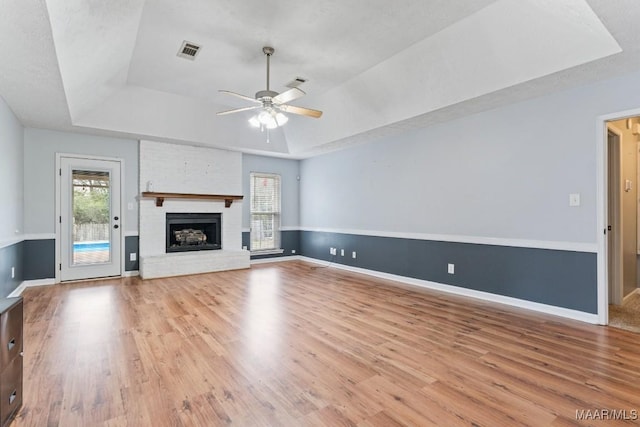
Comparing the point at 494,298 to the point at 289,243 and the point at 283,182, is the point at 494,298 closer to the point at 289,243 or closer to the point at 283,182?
the point at 289,243

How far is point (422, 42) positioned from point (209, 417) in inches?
157

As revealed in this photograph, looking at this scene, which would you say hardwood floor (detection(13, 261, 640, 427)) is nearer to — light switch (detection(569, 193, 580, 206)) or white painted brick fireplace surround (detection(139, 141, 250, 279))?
light switch (detection(569, 193, 580, 206))

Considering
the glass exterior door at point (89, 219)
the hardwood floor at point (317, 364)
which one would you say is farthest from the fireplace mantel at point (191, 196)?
the hardwood floor at point (317, 364)

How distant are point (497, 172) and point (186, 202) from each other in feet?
18.3

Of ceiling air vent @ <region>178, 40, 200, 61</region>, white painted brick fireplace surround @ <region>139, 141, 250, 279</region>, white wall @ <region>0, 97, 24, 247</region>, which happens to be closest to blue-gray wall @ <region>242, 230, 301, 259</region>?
white painted brick fireplace surround @ <region>139, 141, 250, 279</region>

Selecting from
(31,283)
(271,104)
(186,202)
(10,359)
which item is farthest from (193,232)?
(10,359)

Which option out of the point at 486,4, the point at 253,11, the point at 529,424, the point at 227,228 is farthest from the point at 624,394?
the point at 227,228

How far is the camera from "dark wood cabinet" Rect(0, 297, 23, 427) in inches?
65.9

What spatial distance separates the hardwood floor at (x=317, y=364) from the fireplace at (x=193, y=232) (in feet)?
7.40

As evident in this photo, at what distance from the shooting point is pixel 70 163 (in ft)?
17.5

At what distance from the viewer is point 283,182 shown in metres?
7.77

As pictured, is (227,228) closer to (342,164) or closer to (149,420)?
(342,164)

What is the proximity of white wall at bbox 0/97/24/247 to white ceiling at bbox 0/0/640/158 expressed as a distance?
0.73 ft

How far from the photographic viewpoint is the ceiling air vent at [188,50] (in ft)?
11.9
